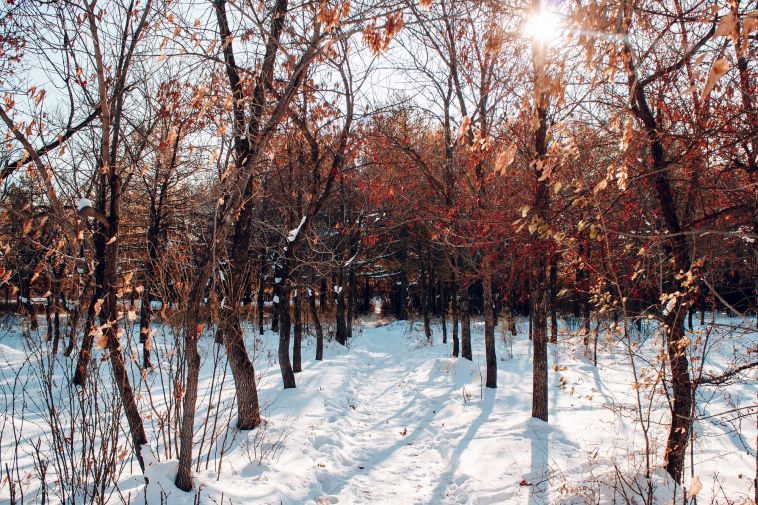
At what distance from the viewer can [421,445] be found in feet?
24.2

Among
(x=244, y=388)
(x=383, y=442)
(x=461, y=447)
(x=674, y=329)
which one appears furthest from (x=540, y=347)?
(x=244, y=388)

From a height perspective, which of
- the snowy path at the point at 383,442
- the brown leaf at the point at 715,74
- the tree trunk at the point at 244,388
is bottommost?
the snowy path at the point at 383,442

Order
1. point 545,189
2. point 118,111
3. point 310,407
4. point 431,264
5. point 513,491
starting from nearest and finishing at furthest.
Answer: point 513,491 < point 118,111 < point 545,189 < point 310,407 < point 431,264

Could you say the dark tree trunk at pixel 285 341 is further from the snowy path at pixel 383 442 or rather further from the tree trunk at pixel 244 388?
the tree trunk at pixel 244 388

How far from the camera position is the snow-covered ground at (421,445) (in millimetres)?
4723

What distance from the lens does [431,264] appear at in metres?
27.1

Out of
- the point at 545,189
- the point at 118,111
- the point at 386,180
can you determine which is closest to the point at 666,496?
the point at 545,189

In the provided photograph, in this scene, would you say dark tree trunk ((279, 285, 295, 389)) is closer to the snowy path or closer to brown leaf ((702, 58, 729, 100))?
the snowy path

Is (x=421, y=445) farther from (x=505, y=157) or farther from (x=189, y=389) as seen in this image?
(x=505, y=157)

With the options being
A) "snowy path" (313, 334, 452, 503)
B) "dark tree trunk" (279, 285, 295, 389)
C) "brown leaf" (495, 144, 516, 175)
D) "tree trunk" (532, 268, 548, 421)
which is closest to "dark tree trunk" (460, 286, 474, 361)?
"snowy path" (313, 334, 452, 503)

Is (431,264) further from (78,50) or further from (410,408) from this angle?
(78,50)

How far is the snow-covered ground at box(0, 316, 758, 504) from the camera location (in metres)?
4.72

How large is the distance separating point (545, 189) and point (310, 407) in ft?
18.9

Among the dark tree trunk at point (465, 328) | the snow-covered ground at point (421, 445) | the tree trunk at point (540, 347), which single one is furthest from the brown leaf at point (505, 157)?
the dark tree trunk at point (465, 328)
